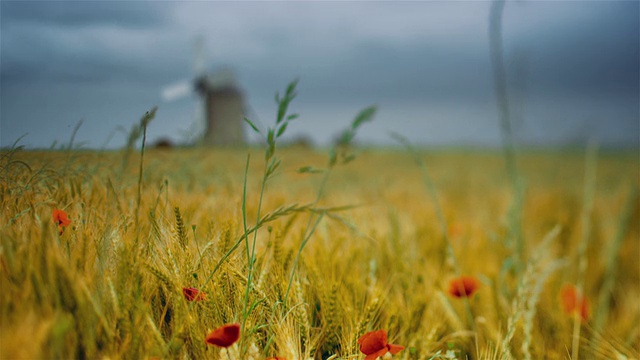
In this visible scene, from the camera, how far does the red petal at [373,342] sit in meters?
0.74

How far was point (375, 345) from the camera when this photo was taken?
0.75 meters

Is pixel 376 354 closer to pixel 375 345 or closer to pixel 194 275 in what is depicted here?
pixel 375 345

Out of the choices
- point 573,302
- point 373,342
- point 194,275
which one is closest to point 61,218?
point 194,275

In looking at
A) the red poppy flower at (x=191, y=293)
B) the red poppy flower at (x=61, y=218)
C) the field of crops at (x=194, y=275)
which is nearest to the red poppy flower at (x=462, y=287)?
the field of crops at (x=194, y=275)

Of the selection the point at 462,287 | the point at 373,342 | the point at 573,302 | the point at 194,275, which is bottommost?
the point at 573,302

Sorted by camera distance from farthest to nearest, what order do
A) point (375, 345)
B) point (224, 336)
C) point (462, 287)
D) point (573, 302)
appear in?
1. point (573, 302)
2. point (462, 287)
3. point (375, 345)
4. point (224, 336)

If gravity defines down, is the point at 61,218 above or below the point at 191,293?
above

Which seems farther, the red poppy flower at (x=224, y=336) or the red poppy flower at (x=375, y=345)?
the red poppy flower at (x=375, y=345)

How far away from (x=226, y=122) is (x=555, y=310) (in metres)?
12.4

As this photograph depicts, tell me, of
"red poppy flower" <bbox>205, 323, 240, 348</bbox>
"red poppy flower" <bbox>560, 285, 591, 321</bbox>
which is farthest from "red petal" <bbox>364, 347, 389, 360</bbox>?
"red poppy flower" <bbox>560, 285, 591, 321</bbox>

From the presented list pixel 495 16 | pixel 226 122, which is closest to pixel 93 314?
pixel 495 16

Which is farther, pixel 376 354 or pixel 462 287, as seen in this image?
pixel 462 287

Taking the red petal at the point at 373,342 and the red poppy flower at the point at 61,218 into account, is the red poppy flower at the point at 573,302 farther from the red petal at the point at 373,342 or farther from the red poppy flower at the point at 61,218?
the red poppy flower at the point at 61,218

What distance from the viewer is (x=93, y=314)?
23.3 inches
